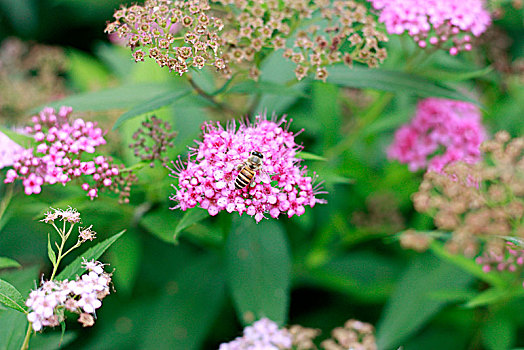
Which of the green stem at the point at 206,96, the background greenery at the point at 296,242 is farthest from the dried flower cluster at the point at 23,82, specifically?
the green stem at the point at 206,96

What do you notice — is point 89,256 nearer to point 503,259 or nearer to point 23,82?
point 503,259

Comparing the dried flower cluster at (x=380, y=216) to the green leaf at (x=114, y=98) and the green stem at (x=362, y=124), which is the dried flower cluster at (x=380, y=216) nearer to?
the green stem at (x=362, y=124)

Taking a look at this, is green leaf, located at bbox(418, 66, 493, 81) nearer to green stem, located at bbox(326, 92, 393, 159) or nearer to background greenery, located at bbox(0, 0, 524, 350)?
background greenery, located at bbox(0, 0, 524, 350)

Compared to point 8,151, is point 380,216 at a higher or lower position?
lower

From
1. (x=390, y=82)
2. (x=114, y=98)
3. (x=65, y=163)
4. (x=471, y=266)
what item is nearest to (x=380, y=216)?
(x=471, y=266)

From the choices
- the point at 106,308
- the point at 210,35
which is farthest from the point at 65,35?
the point at 210,35

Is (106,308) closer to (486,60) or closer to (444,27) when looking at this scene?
(444,27)
